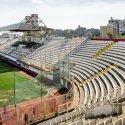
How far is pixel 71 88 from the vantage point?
837 inches

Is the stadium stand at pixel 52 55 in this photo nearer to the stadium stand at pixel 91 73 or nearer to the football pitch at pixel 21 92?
the stadium stand at pixel 91 73

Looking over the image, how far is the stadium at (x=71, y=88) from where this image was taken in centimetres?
1200

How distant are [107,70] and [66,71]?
3.98 meters

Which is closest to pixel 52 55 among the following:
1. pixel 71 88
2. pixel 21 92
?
pixel 21 92

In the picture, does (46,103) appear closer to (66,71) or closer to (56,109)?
(56,109)

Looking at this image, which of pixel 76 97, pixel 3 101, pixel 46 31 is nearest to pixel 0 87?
pixel 3 101

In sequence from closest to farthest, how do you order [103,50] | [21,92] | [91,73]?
[21,92] → [91,73] → [103,50]

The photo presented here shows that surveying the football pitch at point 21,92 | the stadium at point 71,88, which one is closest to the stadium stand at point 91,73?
the stadium at point 71,88

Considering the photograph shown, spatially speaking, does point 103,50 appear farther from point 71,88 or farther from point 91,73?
point 71,88

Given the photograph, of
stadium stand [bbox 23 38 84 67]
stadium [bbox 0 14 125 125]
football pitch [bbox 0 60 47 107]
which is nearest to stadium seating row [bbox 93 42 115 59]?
stadium [bbox 0 14 125 125]

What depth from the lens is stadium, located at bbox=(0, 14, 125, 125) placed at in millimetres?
12000

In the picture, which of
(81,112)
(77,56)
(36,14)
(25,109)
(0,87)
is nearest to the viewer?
(81,112)

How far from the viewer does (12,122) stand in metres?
15.5

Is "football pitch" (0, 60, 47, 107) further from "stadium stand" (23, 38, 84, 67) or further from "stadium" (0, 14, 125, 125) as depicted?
"stadium stand" (23, 38, 84, 67)
